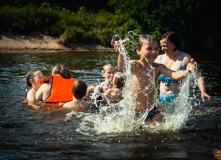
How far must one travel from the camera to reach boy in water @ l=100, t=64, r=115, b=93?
7.68 m

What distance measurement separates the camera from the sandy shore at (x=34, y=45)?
72.2 ft

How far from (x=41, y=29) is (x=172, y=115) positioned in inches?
823

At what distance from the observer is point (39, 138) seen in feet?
15.2

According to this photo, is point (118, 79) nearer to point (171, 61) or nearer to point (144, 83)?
point (171, 61)

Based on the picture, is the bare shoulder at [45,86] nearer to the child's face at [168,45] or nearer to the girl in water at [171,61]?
the girl in water at [171,61]

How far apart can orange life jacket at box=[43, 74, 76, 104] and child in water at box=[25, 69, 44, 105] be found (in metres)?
0.35

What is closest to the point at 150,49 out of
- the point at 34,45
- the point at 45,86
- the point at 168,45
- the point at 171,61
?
the point at 168,45

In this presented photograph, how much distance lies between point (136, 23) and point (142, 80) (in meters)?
21.5

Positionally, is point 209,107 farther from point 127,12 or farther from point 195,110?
point 127,12

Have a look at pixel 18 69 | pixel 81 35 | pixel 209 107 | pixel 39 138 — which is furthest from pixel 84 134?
pixel 81 35

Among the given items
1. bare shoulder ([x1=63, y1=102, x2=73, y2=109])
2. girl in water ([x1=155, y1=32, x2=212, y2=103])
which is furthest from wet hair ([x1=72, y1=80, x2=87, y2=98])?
girl in water ([x1=155, y1=32, x2=212, y2=103])

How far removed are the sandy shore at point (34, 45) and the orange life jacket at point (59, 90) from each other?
15.2 meters

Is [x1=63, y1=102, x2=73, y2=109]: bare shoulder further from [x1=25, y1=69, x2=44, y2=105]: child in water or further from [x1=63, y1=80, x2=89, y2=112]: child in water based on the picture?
[x1=25, y1=69, x2=44, y2=105]: child in water

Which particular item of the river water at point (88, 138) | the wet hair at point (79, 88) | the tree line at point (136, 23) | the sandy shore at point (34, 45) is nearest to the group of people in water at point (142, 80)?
the wet hair at point (79, 88)
